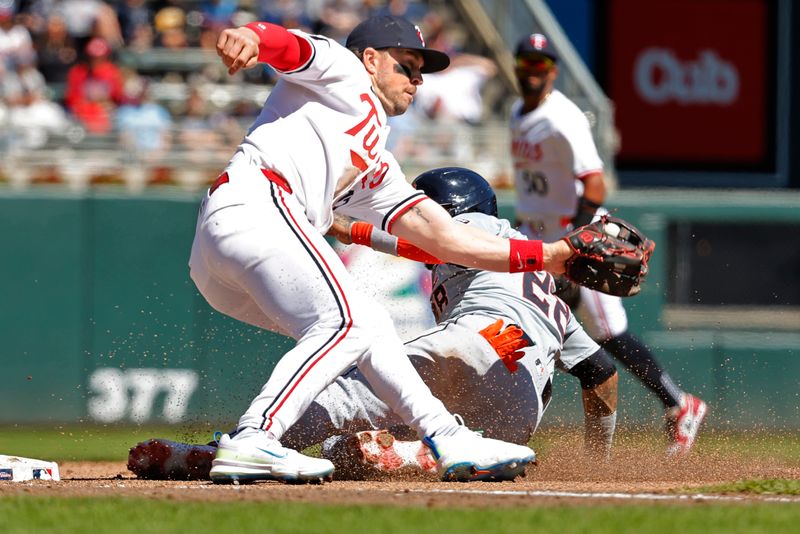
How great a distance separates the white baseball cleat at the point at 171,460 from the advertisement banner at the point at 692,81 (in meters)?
10.7

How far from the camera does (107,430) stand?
907cm

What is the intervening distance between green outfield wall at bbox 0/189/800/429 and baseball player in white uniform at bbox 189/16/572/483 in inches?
150

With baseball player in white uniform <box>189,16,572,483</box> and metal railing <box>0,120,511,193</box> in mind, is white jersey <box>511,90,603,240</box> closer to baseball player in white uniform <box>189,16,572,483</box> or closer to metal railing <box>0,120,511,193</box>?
metal railing <box>0,120,511,193</box>

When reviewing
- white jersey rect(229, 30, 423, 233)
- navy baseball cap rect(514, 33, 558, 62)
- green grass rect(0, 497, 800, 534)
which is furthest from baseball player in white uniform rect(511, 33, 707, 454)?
green grass rect(0, 497, 800, 534)

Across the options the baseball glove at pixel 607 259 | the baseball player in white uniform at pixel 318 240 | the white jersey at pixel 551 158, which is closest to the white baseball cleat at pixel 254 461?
the baseball player in white uniform at pixel 318 240

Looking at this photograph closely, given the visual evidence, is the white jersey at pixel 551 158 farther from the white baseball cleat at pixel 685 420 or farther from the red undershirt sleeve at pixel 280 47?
the red undershirt sleeve at pixel 280 47

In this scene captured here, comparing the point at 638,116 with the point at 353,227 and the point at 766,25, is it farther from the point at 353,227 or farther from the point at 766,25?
the point at 353,227

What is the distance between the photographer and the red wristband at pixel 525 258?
515 centimetres

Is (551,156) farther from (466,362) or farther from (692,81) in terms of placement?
(692,81)

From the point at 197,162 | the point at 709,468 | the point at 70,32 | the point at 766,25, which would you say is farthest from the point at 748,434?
the point at 766,25

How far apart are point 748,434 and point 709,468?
3.01 m

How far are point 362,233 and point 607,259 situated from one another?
1258 millimetres

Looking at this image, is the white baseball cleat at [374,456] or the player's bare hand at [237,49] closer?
the player's bare hand at [237,49]

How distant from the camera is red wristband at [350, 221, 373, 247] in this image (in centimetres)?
596
